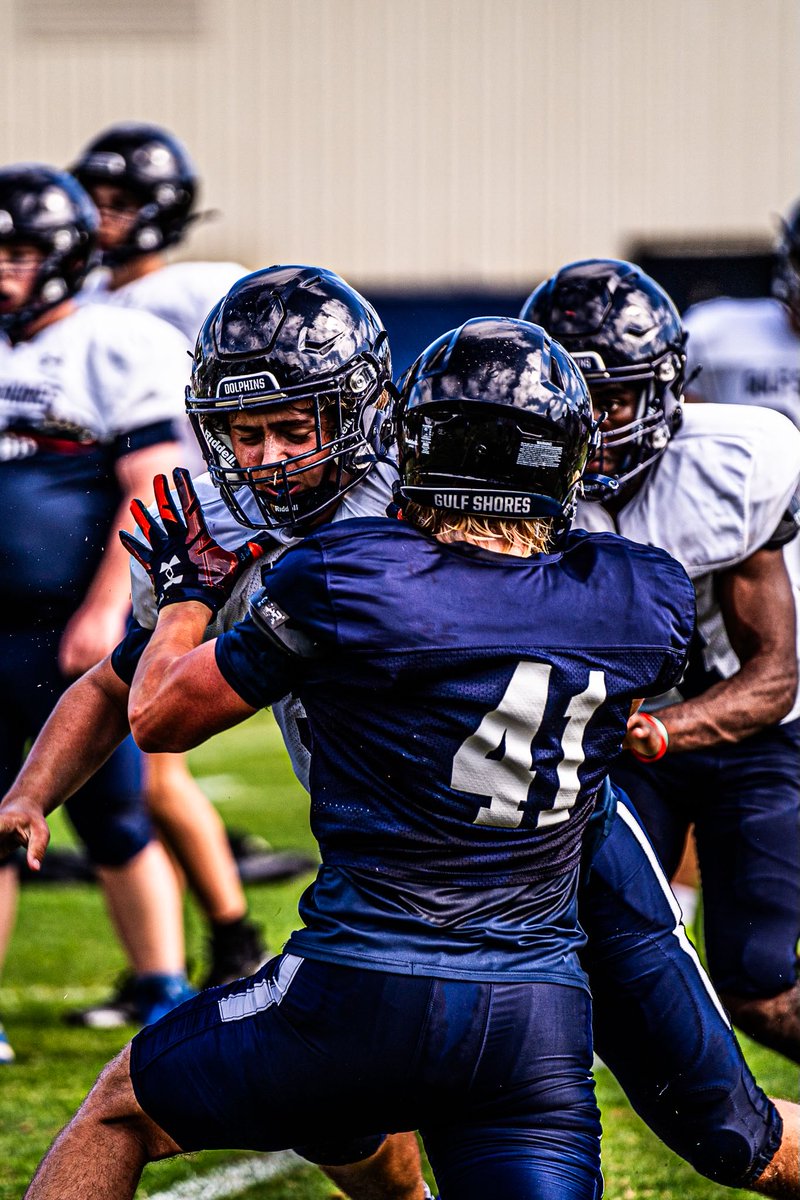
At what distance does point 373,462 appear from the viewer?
8.29ft

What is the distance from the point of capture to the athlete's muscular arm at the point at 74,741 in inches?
97.0

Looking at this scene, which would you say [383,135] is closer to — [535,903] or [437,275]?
[437,275]

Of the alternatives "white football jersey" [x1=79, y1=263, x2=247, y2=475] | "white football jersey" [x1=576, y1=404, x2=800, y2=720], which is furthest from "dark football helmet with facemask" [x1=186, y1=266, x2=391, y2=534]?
"white football jersey" [x1=79, y1=263, x2=247, y2=475]

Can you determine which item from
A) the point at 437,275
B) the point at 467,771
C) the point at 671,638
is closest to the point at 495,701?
the point at 467,771

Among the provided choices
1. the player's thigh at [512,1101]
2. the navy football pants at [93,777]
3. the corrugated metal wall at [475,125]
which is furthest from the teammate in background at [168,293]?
the corrugated metal wall at [475,125]

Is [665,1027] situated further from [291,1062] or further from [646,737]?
[291,1062]

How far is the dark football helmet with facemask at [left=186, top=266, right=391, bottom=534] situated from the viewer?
244 cm

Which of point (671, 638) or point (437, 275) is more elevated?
point (671, 638)

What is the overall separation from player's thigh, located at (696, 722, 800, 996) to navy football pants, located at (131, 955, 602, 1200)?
1012 mm

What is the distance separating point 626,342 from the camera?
301 centimetres

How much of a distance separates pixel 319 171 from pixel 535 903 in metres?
13.6

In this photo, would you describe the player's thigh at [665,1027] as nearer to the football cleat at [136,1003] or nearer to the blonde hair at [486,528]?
the blonde hair at [486,528]

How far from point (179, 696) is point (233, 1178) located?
5.38ft

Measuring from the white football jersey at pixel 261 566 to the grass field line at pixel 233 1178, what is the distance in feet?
3.87
